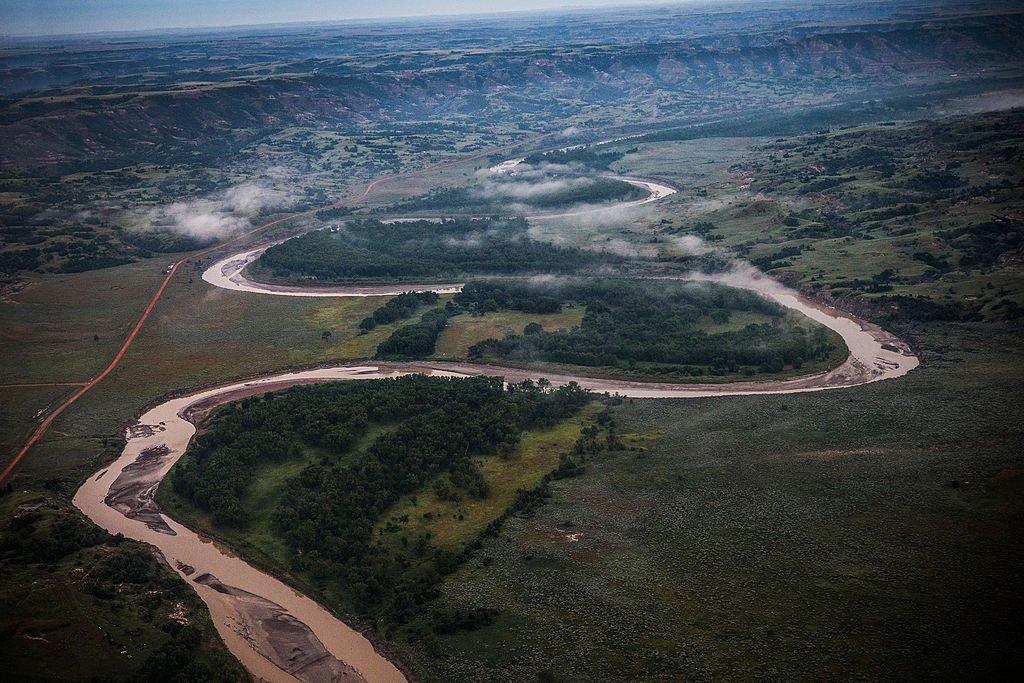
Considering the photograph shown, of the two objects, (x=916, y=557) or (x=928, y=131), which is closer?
(x=916, y=557)

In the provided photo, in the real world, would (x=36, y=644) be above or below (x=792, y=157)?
below

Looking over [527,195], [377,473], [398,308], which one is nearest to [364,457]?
[377,473]

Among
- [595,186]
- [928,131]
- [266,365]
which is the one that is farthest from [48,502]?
[928,131]

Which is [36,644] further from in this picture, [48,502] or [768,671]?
[768,671]

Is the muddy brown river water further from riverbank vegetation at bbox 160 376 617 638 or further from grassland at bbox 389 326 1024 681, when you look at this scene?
grassland at bbox 389 326 1024 681

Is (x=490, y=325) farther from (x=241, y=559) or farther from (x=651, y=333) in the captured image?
(x=241, y=559)

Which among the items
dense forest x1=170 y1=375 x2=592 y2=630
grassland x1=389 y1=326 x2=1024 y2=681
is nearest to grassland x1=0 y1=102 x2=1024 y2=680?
grassland x1=389 y1=326 x2=1024 y2=681
